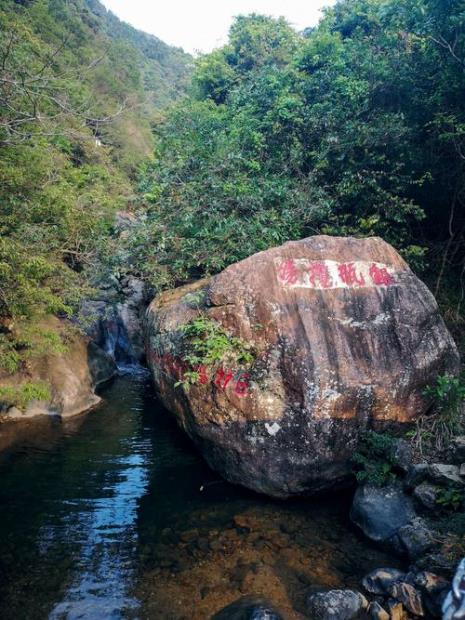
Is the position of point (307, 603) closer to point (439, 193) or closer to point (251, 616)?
point (251, 616)

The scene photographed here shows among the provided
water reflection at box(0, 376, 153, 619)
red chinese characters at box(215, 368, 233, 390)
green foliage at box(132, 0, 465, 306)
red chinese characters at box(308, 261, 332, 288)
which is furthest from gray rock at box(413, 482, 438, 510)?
green foliage at box(132, 0, 465, 306)

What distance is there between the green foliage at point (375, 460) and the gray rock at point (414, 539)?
2.40 ft

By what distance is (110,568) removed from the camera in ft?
18.4

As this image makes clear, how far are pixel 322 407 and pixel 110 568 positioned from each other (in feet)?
12.6

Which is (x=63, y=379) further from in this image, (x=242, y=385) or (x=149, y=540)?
(x=242, y=385)

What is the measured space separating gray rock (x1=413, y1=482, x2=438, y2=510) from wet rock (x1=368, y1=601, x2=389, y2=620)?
1800mm

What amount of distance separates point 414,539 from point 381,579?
0.83m

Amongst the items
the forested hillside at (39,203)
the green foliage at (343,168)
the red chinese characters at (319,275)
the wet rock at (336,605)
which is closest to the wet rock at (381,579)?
the wet rock at (336,605)

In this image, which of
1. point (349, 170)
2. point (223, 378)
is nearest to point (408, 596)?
point (223, 378)

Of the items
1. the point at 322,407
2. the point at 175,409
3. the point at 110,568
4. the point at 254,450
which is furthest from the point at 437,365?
the point at 110,568

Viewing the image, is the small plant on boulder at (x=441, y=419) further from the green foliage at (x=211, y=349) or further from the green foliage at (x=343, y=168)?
the green foliage at (x=343, y=168)

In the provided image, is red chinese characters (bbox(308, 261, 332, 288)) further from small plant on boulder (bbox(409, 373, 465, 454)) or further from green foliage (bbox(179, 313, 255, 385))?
small plant on boulder (bbox(409, 373, 465, 454))

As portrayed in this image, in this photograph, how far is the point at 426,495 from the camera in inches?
243

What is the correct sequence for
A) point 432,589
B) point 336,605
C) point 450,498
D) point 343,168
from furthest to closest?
point 343,168 < point 450,498 < point 336,605 < point 432,589
